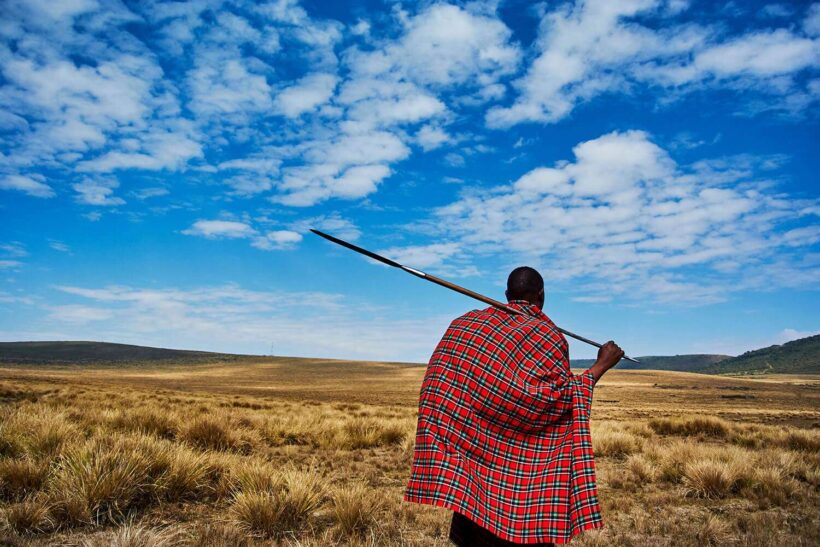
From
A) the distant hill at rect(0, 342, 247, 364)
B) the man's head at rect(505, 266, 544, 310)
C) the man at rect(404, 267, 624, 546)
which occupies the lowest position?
the distant hill at rect(0, 342, 247, 364)

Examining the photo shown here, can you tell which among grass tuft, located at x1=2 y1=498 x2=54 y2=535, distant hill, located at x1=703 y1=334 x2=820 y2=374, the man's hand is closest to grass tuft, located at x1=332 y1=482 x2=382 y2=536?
grass tuft, located at x1=2 y1=498 x2=54 y2=535

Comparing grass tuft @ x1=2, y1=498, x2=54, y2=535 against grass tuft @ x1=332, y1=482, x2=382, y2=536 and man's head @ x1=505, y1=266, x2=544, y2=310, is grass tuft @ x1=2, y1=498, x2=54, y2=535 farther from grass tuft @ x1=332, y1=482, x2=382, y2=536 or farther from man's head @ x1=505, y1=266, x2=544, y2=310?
man's head @ x1=505, y1=266, x2=544, y2=310

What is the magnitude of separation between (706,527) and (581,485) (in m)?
3.73

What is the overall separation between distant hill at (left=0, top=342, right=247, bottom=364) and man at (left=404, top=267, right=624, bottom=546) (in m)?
150

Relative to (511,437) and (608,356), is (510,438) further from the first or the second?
(608,356)

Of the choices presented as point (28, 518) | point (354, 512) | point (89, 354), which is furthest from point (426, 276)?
point (89, 354)

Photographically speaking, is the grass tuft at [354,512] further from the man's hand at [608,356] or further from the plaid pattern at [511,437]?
the man's hand at [608,356]

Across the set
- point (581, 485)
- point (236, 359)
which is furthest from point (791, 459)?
point (236, 359)

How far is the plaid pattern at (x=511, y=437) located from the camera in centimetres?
338

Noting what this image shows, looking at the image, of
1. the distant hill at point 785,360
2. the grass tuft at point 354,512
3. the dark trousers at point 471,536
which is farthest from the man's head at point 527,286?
the distant hill at point 785,360

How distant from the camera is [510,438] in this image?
3484mm

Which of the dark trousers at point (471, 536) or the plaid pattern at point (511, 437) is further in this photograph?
the dark trousers at point (471, 536)

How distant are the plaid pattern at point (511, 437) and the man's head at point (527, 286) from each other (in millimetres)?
289

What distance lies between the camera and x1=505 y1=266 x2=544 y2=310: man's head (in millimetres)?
3840
